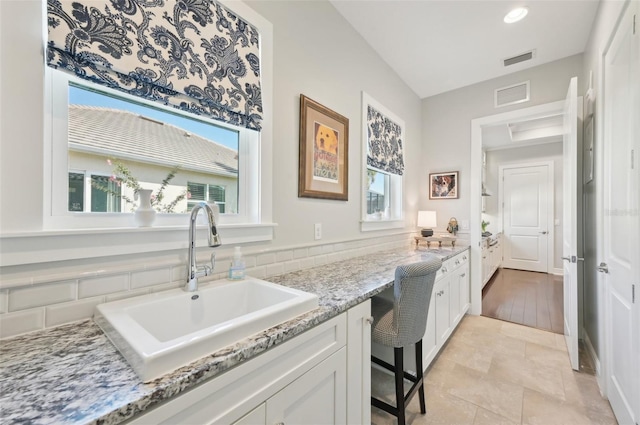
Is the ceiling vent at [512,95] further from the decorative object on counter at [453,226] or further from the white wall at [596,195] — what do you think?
the decorative object on counter at [453,226]

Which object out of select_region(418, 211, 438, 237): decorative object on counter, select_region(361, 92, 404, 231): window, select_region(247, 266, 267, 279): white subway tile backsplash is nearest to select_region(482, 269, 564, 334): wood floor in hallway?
select_region(418, 211, 438, 237): decorative object on counter

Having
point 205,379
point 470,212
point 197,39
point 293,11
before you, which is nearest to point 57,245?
point 205,379

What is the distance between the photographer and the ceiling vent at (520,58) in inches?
107

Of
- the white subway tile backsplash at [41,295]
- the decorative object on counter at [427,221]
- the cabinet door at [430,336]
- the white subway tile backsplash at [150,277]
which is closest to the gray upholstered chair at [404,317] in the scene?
the cabinet door at [430,336]

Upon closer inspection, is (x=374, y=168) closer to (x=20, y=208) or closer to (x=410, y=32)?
(x=410, y=32)

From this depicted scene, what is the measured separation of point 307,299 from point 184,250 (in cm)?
63

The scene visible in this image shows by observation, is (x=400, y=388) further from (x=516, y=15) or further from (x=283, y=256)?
(x=516, y=15)

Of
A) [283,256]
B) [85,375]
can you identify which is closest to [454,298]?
[283,256]

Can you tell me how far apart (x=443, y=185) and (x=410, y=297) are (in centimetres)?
251

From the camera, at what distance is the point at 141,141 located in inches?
46.8

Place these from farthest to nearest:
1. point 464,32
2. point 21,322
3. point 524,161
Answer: point 524,161 → point 464,32 → point 21,322

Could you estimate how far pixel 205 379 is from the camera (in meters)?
0.66

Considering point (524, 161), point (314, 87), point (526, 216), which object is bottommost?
point (526, 216)

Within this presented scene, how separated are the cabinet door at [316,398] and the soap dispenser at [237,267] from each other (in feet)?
1.90
